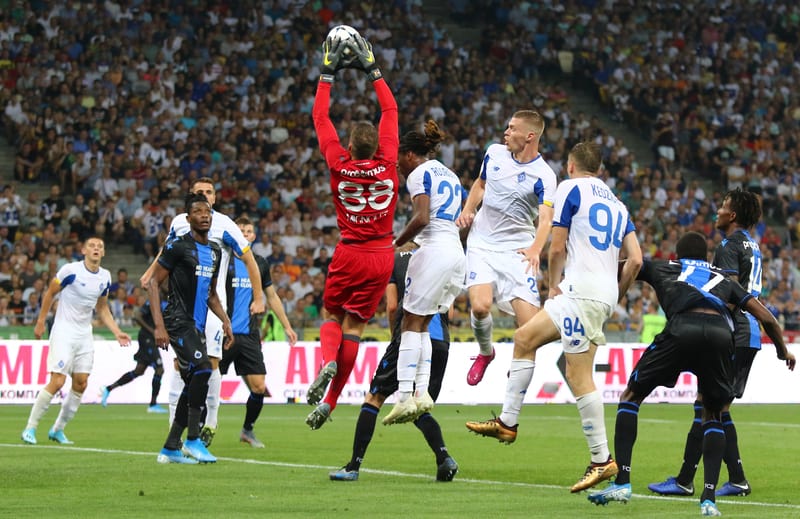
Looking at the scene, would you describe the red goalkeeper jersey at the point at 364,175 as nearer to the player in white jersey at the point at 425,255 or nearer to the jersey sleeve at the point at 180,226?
the player in white jersey at the point at 425,255

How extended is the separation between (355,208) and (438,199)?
45.9 inches

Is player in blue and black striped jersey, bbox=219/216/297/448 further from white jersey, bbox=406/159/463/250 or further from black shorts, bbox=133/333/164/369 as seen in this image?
black shorts, bbox=133/333/164/369

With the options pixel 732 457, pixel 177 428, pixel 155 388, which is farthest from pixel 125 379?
pixel 732 457

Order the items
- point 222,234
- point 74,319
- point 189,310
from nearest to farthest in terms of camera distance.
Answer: point 189,310
point 222,234
point 74,319

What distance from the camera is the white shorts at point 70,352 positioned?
16938mm

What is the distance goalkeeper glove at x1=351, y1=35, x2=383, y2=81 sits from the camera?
424 inches

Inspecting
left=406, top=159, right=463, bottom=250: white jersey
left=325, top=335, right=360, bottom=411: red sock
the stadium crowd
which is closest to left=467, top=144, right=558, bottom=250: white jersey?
left=406, top=159, right=463, bottom=250: white jersey

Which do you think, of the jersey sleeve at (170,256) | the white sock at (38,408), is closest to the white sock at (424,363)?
the jersey sleeve at (170,256)

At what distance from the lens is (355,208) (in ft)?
35.8

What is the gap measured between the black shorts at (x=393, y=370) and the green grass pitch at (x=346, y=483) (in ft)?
2.62

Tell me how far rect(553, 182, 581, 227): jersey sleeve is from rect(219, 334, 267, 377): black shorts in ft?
22.9

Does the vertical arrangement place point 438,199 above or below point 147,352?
above

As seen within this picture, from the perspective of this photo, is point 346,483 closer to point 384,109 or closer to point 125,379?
point 384,109

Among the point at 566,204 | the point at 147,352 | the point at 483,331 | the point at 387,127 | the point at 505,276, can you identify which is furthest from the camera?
the point at 147,352
